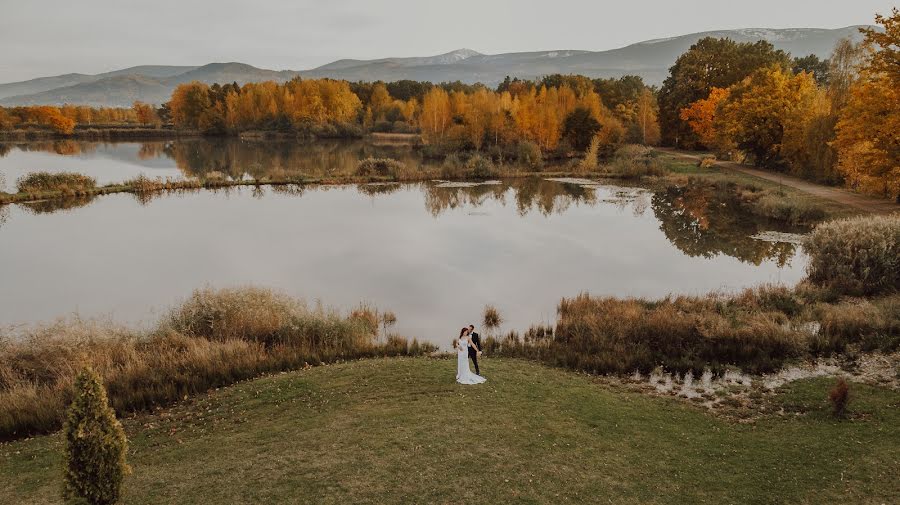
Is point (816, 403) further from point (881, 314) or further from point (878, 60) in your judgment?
point (878, 60)

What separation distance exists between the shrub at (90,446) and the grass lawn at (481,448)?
1737mm

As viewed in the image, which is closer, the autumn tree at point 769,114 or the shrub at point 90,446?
the shrub at point 90,446

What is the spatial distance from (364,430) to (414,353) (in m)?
6.38

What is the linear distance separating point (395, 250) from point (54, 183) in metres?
34.9

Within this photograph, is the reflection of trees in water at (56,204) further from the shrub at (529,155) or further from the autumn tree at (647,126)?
the autumn tree at (647,126)

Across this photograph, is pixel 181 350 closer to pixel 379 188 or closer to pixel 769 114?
pixel 379 188

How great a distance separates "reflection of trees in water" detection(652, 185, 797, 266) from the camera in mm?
29641

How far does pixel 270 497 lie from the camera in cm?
853

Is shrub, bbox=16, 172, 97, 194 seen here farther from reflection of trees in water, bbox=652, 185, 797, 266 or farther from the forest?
the forest

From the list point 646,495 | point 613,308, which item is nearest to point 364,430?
point 646,495

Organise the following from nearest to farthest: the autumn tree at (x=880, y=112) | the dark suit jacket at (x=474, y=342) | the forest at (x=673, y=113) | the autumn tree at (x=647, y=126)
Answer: the dark suit jacket at (x=474, y=342), the autumn tree at (x=880, y=112), the forest at (x=673, y=113), the autumn tree at (x=647, y=126)

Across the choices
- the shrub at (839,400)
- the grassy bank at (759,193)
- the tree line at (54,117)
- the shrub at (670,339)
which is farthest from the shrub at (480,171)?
the tree line at (54,117)

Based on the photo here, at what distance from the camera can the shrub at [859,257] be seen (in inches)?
815

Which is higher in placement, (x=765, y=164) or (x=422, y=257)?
(x=765, y=164)
